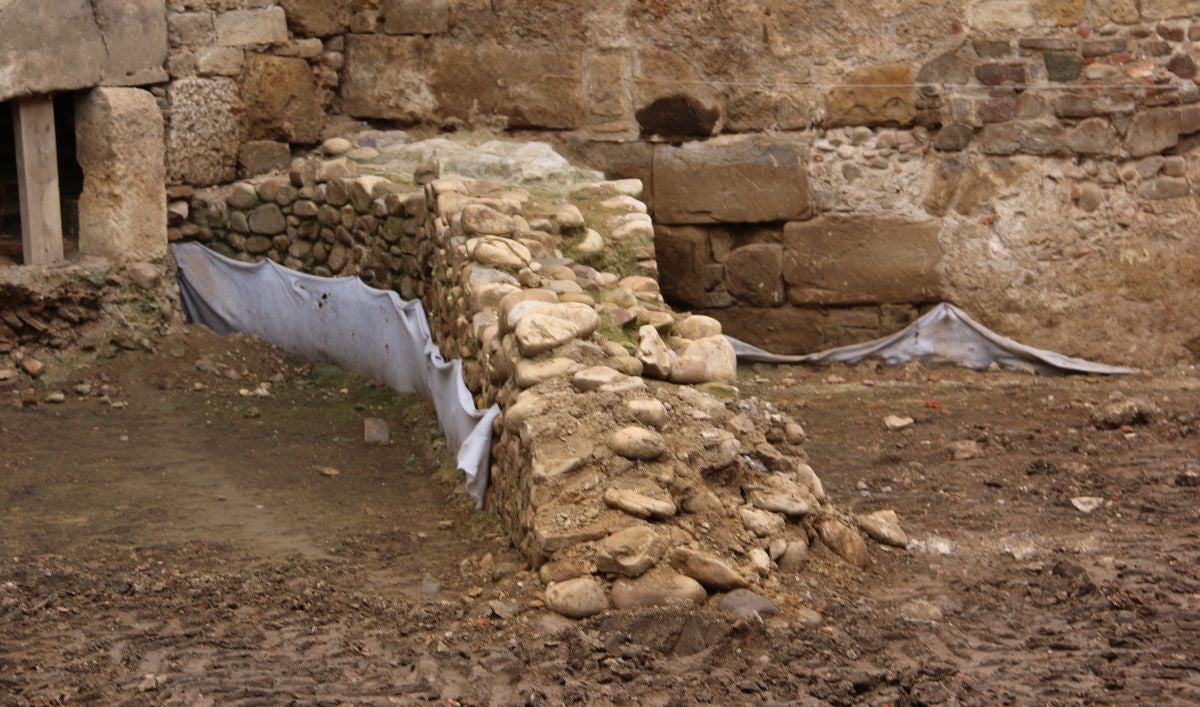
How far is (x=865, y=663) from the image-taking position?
4.33 m

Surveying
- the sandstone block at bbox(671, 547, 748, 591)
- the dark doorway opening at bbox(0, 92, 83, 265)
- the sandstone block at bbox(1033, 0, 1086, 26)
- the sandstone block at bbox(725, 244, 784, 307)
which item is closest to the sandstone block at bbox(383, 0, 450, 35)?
the dark doorway opening at bbox(0, 92, 83, 265)

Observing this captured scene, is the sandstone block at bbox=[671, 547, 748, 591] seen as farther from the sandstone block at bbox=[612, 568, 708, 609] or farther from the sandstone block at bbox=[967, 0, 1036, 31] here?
the sandstone block at bbox=[967, 0, 1036, 31]

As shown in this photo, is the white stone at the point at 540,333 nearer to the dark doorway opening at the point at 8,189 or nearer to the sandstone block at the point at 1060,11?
the dark doorway opening at the point at 8,189

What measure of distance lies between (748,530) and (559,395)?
0.77 m

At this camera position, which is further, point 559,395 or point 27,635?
point 559,395

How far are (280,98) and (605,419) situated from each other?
3738 millimetres

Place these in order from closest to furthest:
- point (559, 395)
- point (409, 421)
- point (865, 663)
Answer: point (865, 663), point (559, 395), point (409, 421)

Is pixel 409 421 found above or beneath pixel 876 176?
beneath

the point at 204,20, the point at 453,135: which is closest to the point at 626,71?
the point at 453,135

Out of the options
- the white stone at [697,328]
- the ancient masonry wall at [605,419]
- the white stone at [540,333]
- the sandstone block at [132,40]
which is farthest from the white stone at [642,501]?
the sandstone block at [132,40]

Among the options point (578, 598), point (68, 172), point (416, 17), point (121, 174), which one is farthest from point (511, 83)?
point (578, 598)

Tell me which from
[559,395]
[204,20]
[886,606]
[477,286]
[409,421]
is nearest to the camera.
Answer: [886,606]

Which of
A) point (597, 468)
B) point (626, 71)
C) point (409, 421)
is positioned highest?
point (626, 71)

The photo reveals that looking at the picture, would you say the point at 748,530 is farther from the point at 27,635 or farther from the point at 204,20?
the point at 204,20
